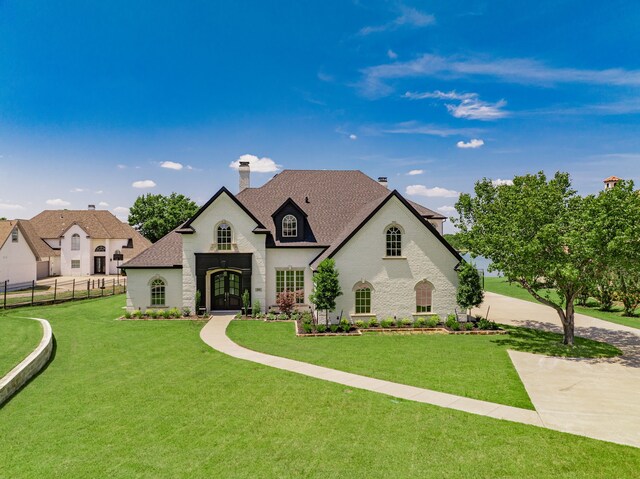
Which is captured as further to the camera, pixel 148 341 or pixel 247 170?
pixel 247 170

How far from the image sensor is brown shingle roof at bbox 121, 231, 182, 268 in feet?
85.3

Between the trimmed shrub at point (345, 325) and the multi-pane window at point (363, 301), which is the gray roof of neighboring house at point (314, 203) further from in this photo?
the trimmed shrub at point (345, 325)

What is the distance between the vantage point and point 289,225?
27.1 m

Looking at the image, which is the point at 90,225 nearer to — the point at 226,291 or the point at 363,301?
the point at 226,291

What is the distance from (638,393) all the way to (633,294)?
758 inches

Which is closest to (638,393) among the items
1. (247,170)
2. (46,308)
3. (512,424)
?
(512,424)

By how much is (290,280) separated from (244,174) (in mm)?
10824

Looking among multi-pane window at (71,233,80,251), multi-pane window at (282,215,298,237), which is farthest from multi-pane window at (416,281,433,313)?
multi-pane window at (71,233,80,251)

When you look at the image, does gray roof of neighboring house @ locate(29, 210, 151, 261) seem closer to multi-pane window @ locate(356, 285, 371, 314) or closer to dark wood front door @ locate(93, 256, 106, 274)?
dark wood front door @ locate(93, 256, 106, 274)

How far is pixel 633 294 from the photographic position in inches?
1089

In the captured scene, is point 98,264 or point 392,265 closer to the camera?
point 392,265

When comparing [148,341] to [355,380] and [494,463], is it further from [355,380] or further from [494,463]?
[494,463]

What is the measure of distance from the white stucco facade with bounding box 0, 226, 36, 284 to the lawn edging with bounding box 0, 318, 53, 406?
3175 centimetres

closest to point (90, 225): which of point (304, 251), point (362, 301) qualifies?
point (304, 251)
